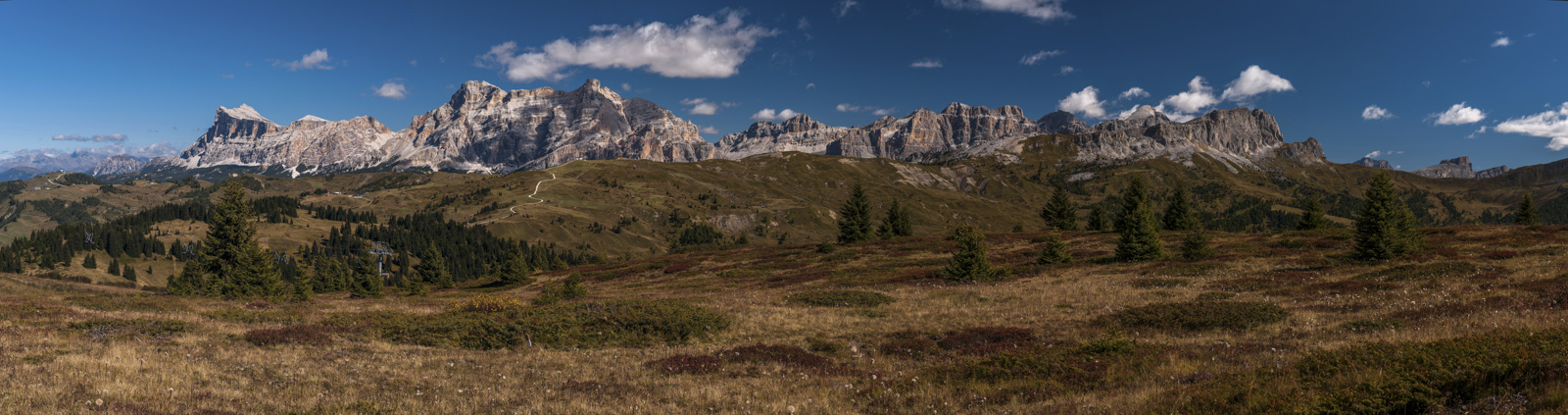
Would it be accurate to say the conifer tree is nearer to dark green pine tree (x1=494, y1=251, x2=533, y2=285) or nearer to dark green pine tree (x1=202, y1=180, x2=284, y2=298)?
dark green pine tree (x1=494, y1=251, x2=533, y2=285)

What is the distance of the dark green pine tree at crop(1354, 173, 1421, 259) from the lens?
37000 mm

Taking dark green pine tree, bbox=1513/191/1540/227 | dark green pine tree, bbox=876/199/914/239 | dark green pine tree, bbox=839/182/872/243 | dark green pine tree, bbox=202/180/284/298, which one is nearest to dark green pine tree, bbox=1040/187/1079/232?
dark green pine tree, bbox=876/199/914/239

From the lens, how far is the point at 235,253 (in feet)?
190

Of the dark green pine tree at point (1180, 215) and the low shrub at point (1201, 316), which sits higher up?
the dark green pine tree at point (1180, 215)

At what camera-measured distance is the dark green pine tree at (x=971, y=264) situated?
41000 millimetres

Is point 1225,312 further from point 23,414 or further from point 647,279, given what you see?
point 647,279

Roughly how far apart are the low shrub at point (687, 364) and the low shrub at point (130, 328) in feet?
55.3

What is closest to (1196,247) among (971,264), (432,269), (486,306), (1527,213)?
(971,264)

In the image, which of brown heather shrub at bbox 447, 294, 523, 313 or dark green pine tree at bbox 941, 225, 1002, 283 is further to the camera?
dark green pine tree at bbox 941, 225, 1002, 283

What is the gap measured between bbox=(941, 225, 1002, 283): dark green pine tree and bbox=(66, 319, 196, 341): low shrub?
3881 cm

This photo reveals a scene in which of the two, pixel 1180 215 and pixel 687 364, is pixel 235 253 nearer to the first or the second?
pixel 687 364

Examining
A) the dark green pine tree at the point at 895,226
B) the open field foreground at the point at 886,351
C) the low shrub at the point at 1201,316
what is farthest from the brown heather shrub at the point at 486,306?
the dark green pine tree at the point at 895,226

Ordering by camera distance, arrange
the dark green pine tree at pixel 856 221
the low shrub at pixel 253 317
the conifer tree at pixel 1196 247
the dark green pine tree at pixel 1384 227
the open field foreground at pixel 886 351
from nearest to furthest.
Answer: the open field foreground at pixel 886 351
the low shrub at pixel 253 317
the dark green pine tree at pixel 1384 227
the conifer tree at pixel 1196 247
the dark green pine tree at pixel 856 221

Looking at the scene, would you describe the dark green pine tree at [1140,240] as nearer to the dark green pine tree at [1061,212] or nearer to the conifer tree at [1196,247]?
the conifer tree at [1196,247]
